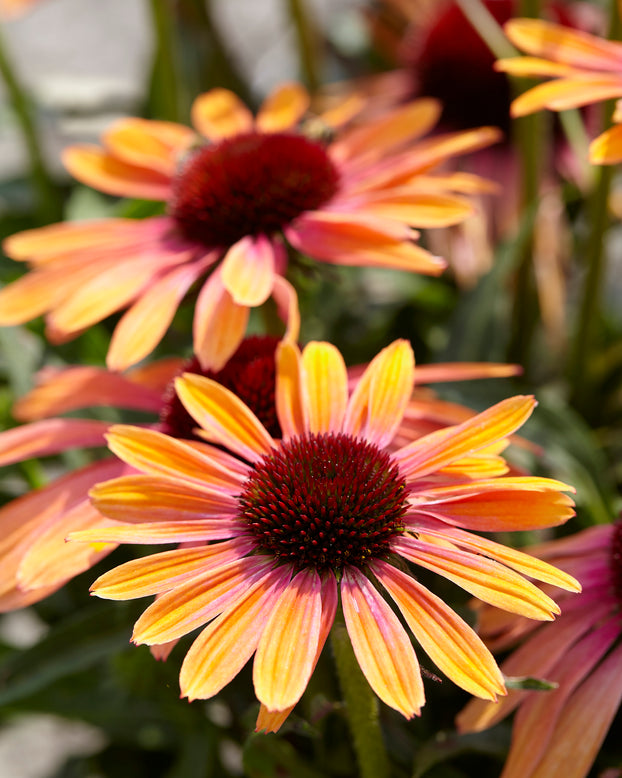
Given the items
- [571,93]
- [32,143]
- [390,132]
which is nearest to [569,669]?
[571,93]

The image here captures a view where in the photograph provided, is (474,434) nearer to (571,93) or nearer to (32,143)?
(571,93)

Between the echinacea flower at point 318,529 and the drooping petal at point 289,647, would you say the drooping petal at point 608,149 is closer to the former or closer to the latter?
the echinacea flower at point 318,529

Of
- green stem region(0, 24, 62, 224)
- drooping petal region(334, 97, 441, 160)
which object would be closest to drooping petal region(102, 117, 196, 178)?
drooping petal region(334, 97, 441, 160)

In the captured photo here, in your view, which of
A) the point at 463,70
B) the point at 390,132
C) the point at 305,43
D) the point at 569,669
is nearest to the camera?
the point at 569,669

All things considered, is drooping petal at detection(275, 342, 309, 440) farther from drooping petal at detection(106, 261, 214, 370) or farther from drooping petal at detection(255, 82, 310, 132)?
drooping petal at detection(255, 82, 310, 132)

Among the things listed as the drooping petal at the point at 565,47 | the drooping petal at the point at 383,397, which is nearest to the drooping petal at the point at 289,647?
the drooping petal at the point at 383,397

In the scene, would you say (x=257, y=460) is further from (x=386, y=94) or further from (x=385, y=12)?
(x=385, y=12)
